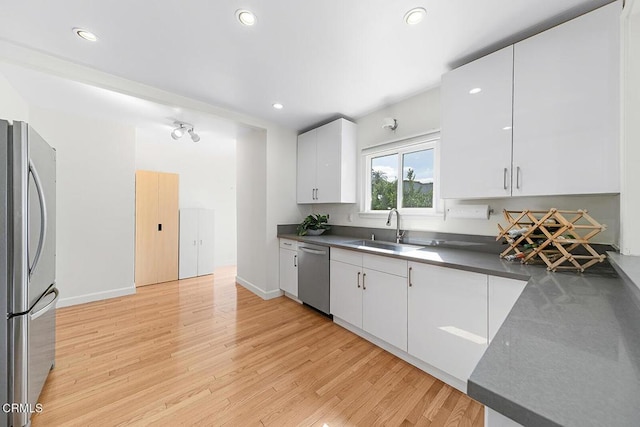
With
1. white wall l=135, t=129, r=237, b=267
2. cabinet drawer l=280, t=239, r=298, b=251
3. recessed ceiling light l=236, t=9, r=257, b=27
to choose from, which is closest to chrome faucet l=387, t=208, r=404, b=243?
cabinet drawer l=280, t=239, r=298, b=251

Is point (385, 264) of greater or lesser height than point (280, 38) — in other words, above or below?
below

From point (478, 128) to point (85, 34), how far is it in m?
2.87

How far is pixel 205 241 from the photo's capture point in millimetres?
4605

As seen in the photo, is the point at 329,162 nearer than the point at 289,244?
Yes

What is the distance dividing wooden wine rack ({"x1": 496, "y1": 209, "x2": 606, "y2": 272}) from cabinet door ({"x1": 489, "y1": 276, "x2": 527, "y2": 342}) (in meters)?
0.24

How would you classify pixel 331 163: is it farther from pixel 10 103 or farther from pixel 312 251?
pixel 10 103

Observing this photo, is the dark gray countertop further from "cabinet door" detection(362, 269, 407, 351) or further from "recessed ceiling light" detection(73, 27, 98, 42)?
"recessed ceiling light" detection(73, 27, 98, 42)

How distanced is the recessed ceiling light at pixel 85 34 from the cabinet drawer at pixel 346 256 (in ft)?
8.36

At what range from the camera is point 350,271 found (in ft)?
7.83

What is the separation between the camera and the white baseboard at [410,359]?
1671 millimetres

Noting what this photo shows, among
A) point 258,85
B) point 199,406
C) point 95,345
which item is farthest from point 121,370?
point 258,85

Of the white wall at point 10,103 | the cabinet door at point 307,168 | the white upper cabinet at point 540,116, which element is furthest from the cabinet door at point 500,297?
the white wall at point 10,103

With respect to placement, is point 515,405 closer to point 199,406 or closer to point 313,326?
point 199,406

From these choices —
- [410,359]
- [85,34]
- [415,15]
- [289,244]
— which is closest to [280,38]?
[415,15]
